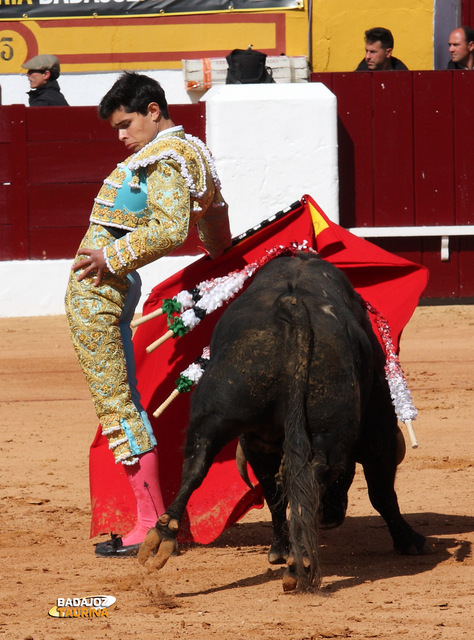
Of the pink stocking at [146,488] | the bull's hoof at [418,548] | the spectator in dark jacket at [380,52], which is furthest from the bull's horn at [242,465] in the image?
the spectator in dark jacket at [380,52]

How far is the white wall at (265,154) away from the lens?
25.4 feet

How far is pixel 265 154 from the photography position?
7.75 m

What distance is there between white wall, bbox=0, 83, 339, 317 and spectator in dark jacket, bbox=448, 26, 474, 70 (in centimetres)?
98

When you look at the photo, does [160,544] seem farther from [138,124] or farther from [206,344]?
[138,124]

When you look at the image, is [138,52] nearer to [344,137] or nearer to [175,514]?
[344,137]

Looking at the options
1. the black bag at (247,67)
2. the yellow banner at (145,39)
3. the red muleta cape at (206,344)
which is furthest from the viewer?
the yellow banner at (145,39)

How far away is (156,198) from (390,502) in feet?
3.46

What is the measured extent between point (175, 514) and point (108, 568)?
578 millimetres

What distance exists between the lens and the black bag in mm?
8094

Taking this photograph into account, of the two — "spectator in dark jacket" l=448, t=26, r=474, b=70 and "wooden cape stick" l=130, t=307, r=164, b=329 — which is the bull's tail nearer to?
"wooden cape stick" l=130, t=307, r=164, b=329

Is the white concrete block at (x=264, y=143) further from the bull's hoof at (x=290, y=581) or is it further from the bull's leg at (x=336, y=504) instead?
the bull's hoof at (x=290, y=581)

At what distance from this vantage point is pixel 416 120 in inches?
320

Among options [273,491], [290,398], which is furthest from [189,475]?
[273,491]

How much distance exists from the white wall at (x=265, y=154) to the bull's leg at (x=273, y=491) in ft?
15.5
